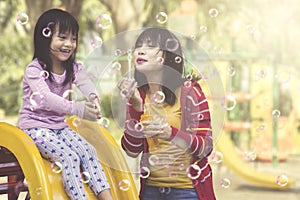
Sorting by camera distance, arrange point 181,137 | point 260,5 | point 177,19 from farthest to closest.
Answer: point 260,5, point 177,19, point 181,137

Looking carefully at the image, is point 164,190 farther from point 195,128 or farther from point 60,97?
point 60,97

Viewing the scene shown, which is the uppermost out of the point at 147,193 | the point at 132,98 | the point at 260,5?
the point at 260,5

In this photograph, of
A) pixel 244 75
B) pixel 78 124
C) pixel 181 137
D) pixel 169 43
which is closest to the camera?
pixel 181 137

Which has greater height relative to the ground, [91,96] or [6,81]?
[6,81]

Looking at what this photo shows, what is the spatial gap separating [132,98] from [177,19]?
17.0ft

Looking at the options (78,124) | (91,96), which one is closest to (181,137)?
(91,96)

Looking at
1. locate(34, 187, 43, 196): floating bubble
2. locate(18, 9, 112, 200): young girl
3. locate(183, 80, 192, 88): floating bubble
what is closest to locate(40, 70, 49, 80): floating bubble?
locate(18, 9, 112, 200): young girl

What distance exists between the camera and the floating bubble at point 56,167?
258 centimetres

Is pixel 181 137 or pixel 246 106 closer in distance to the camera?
pixel 181 137

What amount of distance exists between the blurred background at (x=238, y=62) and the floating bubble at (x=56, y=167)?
1197mm

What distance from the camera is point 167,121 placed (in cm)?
251

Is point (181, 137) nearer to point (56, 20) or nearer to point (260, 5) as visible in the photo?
point (56, 20)

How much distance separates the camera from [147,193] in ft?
8.43

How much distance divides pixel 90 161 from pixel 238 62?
5.50 m
